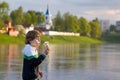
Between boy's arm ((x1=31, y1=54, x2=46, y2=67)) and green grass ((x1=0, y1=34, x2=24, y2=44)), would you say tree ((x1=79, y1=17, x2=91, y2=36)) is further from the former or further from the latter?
boy's arm ((x1=31, y1=54, x2=46, y2=67))

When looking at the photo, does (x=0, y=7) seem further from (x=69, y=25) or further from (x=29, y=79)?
(x=29, y=79)

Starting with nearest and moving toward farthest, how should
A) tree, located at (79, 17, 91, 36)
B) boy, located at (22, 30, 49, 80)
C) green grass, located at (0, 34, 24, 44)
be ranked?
boy, located at (22, 30, 49, 80)
green grass, located at (0, 34, 24, 44)
tree, located at (79, 17, 91, 36)

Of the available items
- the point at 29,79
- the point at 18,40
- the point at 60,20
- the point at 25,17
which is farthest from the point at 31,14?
the point at 29,79

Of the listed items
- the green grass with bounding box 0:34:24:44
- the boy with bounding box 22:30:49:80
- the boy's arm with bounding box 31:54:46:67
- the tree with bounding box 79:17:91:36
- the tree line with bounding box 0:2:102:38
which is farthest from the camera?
the tree with bounding box 79:17:91:36

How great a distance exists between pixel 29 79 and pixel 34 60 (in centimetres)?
53

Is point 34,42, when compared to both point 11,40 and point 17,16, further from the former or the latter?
point 17,16

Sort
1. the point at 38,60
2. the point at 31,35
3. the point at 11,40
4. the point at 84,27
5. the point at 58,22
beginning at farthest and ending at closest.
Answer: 1. the point at 84,27
2. the point at 58,22
3. the point at 11,40
4. the point at 31,35
5. the point at 38,60

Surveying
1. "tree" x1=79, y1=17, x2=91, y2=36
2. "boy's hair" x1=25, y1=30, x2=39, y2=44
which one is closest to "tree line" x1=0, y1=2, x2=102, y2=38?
"tree" x1=79, y1=17, x2=91, y2=36

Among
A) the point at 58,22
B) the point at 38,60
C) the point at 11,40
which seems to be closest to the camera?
the point at 38,60

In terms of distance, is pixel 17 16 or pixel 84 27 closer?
pixel 17 16

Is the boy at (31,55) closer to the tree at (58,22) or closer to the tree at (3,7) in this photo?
the tree at (3,7)

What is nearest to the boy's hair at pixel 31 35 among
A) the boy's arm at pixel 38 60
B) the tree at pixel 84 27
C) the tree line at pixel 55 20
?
the boy's arm at pixel 38 60

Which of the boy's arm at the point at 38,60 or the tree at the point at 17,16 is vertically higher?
the tree at the point at 17,16

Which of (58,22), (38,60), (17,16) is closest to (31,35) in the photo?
(38,60)
